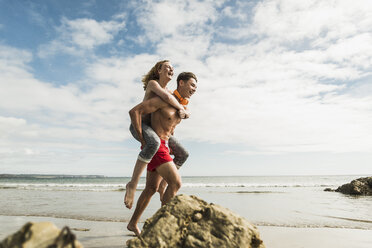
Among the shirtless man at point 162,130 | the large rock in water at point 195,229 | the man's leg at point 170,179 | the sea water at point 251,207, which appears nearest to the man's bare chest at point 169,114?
the shirtless man at point 162,130

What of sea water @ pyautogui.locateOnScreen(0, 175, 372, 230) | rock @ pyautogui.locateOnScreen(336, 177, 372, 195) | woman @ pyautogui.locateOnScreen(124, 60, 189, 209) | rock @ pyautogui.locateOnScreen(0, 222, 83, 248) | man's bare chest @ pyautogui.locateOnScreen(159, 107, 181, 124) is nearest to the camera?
rock @ pyautogui.locateOnScreen(0, 222, 83, 248)

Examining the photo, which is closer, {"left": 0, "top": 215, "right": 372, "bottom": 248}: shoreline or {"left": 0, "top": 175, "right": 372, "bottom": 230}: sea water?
{"left": 0, "top": 215, "right": 372, "bottom": 248}: shoreline

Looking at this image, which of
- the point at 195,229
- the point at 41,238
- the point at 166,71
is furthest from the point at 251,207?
the point at 41,238

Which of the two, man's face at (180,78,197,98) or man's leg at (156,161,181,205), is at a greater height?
man's face at (180,78,197,98)

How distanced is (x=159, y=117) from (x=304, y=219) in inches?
181

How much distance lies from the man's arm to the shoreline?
5.48 feet

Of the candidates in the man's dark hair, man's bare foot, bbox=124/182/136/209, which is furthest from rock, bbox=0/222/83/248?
the man's dark hair

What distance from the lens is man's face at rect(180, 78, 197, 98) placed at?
12.2 feet

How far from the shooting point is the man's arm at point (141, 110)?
3.35m

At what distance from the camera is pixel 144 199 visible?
363 centimetres

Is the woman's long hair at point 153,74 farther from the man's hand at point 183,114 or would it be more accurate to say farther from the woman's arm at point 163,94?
the man's hand at point 183,114

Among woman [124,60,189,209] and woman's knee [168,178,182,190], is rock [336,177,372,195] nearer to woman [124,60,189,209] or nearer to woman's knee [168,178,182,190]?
woman [124,60,189,209]

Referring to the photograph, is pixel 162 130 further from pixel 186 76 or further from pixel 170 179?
pixel 186 76

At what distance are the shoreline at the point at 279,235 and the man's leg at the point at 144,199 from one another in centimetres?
28
